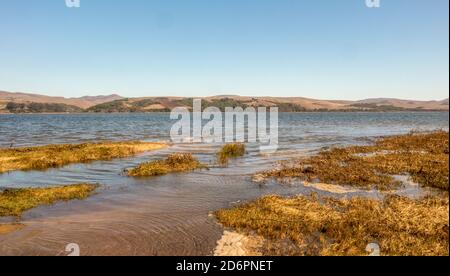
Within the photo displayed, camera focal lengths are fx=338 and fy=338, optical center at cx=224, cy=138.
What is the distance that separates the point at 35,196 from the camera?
2083 cm

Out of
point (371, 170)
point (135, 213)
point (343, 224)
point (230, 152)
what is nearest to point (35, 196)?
point (135, 213)

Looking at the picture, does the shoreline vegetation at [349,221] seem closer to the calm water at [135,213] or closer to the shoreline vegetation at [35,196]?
the calm water at [135,213]

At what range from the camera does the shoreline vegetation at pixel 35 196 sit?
18.3m

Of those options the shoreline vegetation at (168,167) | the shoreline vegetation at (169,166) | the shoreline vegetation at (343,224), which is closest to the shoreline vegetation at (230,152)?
the shoreline vegetation at (169,166)

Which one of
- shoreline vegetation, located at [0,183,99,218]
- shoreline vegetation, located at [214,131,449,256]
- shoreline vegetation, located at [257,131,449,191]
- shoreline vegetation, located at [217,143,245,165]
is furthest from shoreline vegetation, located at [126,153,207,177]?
shoreline vegetation, located at [214,131,449,256]

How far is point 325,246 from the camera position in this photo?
1277 cm

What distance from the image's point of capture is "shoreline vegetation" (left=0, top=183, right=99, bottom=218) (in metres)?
18.3

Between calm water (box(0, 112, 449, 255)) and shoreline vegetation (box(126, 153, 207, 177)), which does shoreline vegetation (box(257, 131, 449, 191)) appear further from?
shoreline vegetation (box(126, 153, 207, 177))

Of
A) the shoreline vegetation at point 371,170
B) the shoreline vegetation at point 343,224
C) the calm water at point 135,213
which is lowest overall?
the calm water at point 135,213

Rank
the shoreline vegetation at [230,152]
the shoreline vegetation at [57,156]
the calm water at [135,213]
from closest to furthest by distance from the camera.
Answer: the calm water at [135,213] → the shoreline vegetation at [57,156] → the shoreline vegetation at [230,152]

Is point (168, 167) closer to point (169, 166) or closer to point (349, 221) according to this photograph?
point (169, 166)
